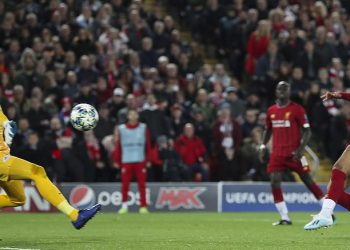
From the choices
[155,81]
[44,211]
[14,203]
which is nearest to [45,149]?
[44,211]

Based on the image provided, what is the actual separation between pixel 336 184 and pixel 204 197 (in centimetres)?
1034

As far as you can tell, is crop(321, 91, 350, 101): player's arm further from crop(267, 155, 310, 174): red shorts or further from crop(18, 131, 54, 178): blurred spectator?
crop(18, 131, 54, 178): blurred spectator

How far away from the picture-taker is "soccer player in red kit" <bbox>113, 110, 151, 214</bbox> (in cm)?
2166

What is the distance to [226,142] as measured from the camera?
2392cm

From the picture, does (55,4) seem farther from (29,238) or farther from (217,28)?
(29,238)

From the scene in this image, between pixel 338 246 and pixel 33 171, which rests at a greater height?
pixel 33 171

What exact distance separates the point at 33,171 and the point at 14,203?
0.82m

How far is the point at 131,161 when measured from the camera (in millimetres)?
21719

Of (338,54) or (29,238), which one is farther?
(338,54)

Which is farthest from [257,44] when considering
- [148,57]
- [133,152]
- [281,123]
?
[281,123]

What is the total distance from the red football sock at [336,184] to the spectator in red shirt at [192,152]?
10.7 m

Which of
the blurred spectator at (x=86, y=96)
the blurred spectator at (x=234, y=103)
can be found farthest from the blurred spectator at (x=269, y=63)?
the blurred spectator at (x=86, y=96)

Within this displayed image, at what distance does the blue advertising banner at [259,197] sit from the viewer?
22984mm

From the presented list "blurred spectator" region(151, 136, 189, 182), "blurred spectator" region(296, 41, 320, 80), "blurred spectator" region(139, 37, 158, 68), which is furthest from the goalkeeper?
"blurred spectator" region(296, 41, 320, 80)
